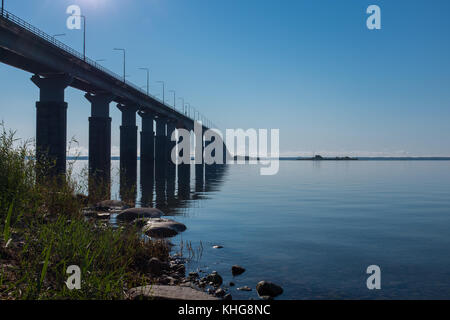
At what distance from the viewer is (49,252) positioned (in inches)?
211

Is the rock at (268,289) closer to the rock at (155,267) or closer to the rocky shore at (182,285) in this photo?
the rocky shore at (182,285)

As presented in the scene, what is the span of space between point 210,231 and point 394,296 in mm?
8206

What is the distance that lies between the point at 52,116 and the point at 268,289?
3675cm

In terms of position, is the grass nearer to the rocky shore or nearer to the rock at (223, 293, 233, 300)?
the rocky shore

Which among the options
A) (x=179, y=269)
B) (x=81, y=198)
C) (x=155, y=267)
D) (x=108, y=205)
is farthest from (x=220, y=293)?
(x=108, y=205)

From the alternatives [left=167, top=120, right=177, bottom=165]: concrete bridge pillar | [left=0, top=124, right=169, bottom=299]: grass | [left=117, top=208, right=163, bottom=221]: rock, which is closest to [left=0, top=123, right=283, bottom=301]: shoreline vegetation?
[left=0, top=124, right=169, bottom=299]: grass

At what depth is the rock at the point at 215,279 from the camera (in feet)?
27.8

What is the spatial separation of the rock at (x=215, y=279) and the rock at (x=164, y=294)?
5.10 ft

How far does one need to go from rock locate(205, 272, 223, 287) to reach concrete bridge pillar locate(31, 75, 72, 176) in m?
33.2

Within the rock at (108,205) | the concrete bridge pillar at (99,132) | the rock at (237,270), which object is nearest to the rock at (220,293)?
the rock at (237,270)

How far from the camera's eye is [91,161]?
2025 inches

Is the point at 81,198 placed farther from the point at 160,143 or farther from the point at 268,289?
the point at 160,143
